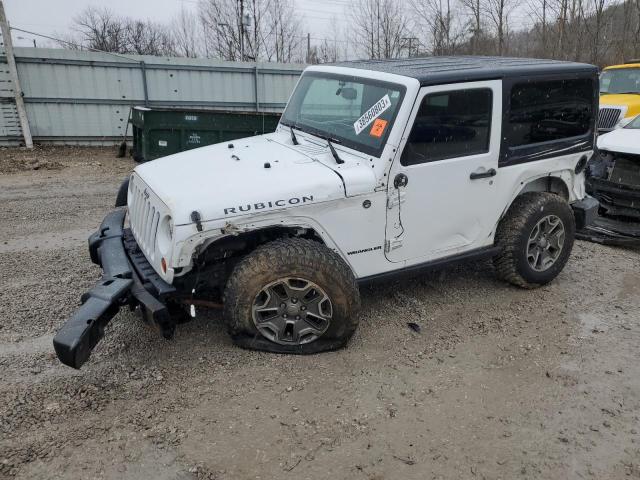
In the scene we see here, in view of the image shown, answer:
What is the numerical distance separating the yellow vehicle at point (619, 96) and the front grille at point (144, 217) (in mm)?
8228

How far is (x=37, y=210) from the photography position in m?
7.27

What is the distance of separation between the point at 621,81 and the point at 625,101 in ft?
→ 4.37

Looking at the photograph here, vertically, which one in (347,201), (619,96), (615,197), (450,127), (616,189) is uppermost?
(450,127)

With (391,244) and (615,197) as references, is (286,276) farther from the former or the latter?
(615,197)

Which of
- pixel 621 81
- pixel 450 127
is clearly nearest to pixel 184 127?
pixel 450 127

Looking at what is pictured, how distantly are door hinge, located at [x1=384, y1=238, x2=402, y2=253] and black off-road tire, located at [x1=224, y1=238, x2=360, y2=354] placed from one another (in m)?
0.43

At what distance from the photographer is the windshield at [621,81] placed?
1045 cm

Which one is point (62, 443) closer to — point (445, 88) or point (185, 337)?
point (185, 337)

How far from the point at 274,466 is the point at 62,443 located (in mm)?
1169

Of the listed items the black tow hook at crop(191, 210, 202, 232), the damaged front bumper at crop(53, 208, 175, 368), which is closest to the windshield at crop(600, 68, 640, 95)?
the black tow hook at crop(191, 210, 202, 232)

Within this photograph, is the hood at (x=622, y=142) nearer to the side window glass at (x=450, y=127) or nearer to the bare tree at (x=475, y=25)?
the side window glass at (x=450, y=127)

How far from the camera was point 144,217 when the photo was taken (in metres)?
3.79

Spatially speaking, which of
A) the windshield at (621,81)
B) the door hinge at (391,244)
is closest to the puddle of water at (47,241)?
the door hinge at (391,244)

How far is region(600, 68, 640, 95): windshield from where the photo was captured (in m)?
10.5
